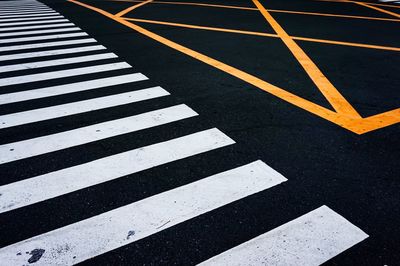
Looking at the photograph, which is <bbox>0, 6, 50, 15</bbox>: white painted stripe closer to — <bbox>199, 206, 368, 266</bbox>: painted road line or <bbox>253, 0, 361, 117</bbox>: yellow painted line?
<bbox>253, 0, 361, 117</bbox>: yellow painted line

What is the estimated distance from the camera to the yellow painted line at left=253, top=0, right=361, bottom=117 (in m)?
4.27

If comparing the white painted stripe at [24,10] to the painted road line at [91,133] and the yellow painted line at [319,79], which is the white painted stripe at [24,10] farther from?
the painted road line at [91,133]

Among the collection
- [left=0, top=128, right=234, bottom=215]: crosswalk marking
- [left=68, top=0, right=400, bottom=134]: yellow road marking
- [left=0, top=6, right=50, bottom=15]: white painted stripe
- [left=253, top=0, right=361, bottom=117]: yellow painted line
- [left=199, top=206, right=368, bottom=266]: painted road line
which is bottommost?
[left=0, top=6, right=50, bottom=15]: white painted stripe

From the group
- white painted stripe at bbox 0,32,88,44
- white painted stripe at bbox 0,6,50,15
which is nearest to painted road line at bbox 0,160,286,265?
white painted stripe at bbox 0,32,88,44

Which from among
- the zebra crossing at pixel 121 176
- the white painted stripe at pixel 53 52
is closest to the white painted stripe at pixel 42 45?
the white painted stripe at pixel 53 52

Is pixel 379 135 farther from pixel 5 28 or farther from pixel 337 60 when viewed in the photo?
pixel 5 28

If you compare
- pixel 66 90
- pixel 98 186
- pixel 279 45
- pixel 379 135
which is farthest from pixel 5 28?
pixel 379 135

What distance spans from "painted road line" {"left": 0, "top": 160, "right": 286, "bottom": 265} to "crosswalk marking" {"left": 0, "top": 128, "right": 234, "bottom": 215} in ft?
0.25

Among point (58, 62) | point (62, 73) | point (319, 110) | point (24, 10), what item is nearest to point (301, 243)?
point (319, 110)

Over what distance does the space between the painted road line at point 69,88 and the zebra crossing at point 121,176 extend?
0.05 feet

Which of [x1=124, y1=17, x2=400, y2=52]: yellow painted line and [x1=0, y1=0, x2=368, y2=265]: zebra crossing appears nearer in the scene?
[x1=0, y1=0, x2=368, y2=265]: zebra crossing

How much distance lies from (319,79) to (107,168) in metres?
3.73

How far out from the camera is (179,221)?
2.47 m

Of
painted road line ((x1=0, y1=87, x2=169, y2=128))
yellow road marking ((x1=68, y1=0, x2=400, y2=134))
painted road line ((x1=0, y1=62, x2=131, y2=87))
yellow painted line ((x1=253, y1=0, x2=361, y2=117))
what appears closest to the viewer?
yellow road marking ((x1=68, y1=0, x2=400, y2=134))
